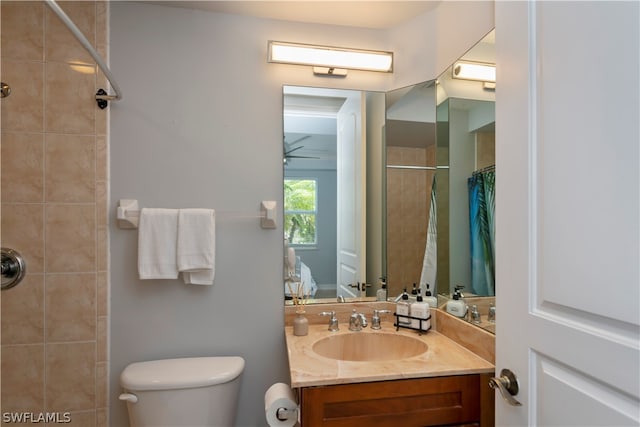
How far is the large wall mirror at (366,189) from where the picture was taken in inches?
62.8

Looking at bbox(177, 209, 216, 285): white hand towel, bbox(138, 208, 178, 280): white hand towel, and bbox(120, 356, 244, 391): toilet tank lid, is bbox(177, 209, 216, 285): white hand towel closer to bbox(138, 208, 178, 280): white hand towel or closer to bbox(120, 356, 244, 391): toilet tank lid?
bbox(138, 208, 178, 280): white hand towel

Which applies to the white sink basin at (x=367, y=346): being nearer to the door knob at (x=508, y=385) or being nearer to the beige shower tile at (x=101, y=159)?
the door knob at (x=508, y=385)

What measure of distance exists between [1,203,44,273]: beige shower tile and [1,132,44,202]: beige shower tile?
1.5 inches

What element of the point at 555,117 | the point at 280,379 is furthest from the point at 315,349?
the point at 555,117

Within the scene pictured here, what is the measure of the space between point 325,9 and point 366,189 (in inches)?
33.3

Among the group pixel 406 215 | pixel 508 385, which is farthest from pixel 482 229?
pixel 508 385

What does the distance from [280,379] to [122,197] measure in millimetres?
1083

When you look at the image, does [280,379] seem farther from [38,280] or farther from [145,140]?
[145,140]

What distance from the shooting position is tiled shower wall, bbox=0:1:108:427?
1411 mm

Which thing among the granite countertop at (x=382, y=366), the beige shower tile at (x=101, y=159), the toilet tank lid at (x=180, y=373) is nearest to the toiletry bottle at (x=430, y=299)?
the granite countertop at (x=382, y=366)

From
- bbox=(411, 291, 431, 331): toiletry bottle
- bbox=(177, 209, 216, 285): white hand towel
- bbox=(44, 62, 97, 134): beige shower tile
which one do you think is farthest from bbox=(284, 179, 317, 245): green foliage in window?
bbox=(44, 62, 97, 134): beige shower tile

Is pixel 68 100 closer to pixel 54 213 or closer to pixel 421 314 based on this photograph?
pixel 54 213

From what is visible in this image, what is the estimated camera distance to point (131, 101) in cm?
151

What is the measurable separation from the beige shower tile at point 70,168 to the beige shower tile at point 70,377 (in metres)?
0.63
